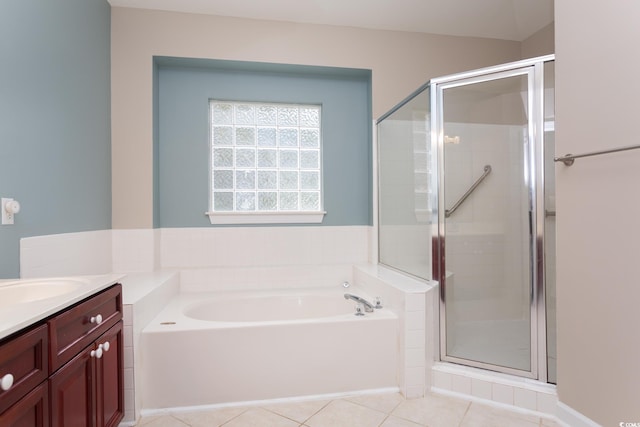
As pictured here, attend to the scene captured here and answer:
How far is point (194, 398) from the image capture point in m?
1.91

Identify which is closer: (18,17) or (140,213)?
(18,17)

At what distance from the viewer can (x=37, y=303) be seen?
108 cm

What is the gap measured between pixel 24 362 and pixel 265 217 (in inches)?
86.1

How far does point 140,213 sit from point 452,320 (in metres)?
2.46

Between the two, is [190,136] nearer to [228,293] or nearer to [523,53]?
[228,293]

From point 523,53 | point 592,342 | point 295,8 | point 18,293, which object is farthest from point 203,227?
point 523,53

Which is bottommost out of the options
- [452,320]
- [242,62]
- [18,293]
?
[452,320]

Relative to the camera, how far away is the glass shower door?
208 cm

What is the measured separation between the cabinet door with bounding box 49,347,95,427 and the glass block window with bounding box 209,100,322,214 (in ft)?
6.03

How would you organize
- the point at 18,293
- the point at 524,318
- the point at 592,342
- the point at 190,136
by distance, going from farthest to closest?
1. the point at 190,136
2. the point at 524,318
3. the point at 592,342
4. the point at 18,293

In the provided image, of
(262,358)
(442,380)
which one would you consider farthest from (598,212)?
(262,358)

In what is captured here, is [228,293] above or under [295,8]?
under

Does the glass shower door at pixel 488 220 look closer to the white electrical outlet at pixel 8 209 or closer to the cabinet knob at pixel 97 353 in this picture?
the cabinet knob at pixel 97 353

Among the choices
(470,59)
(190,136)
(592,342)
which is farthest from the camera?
(470,59)
